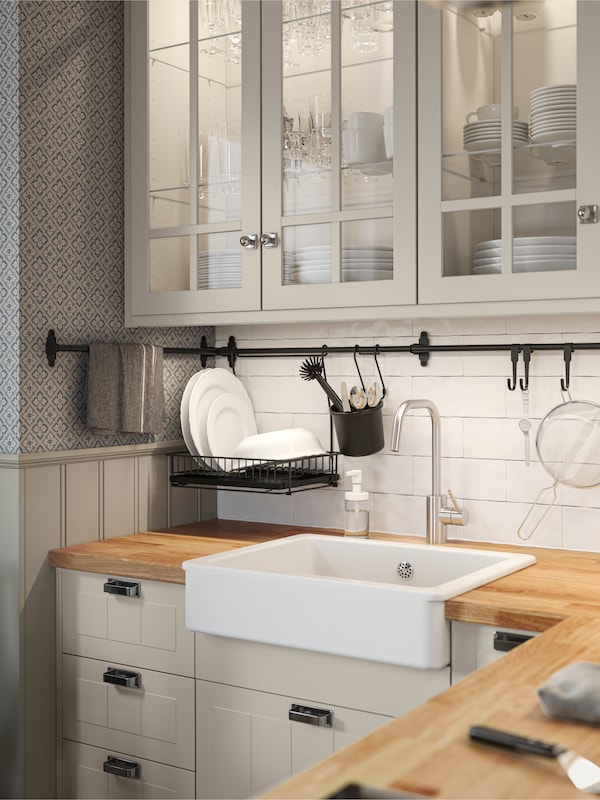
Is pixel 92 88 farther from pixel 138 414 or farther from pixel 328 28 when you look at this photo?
pixel 138 414

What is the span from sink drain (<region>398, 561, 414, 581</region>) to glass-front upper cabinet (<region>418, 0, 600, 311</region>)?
675 mm

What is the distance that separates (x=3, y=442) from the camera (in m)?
2.50

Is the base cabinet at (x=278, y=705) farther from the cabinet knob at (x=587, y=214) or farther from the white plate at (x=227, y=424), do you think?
the cabinet knob at (x=587, y=214)

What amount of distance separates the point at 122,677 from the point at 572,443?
126 cm

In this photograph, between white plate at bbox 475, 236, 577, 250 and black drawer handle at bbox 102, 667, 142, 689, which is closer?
white plate at bbox 475, 236, 577, 250

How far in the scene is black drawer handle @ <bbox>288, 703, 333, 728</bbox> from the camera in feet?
6.56

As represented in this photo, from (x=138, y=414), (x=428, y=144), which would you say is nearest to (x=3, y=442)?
(x=138, y=414)

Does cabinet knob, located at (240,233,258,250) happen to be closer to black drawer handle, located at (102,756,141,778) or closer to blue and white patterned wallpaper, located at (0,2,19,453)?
blue and white patterned wallpaper, located at (0,2,19,453)

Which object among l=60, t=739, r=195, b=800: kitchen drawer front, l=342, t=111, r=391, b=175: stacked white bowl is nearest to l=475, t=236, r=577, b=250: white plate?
l=342, t=111, r=391, b=175: stacked white bowl

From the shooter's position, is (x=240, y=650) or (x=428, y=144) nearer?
(x=240, y=650)

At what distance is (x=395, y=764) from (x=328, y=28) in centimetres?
196

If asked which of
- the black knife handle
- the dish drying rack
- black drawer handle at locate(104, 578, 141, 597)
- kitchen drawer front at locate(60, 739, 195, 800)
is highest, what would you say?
the dish drying rack

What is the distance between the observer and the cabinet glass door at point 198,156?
2576 millimetres

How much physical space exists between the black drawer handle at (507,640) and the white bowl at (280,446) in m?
0.98
